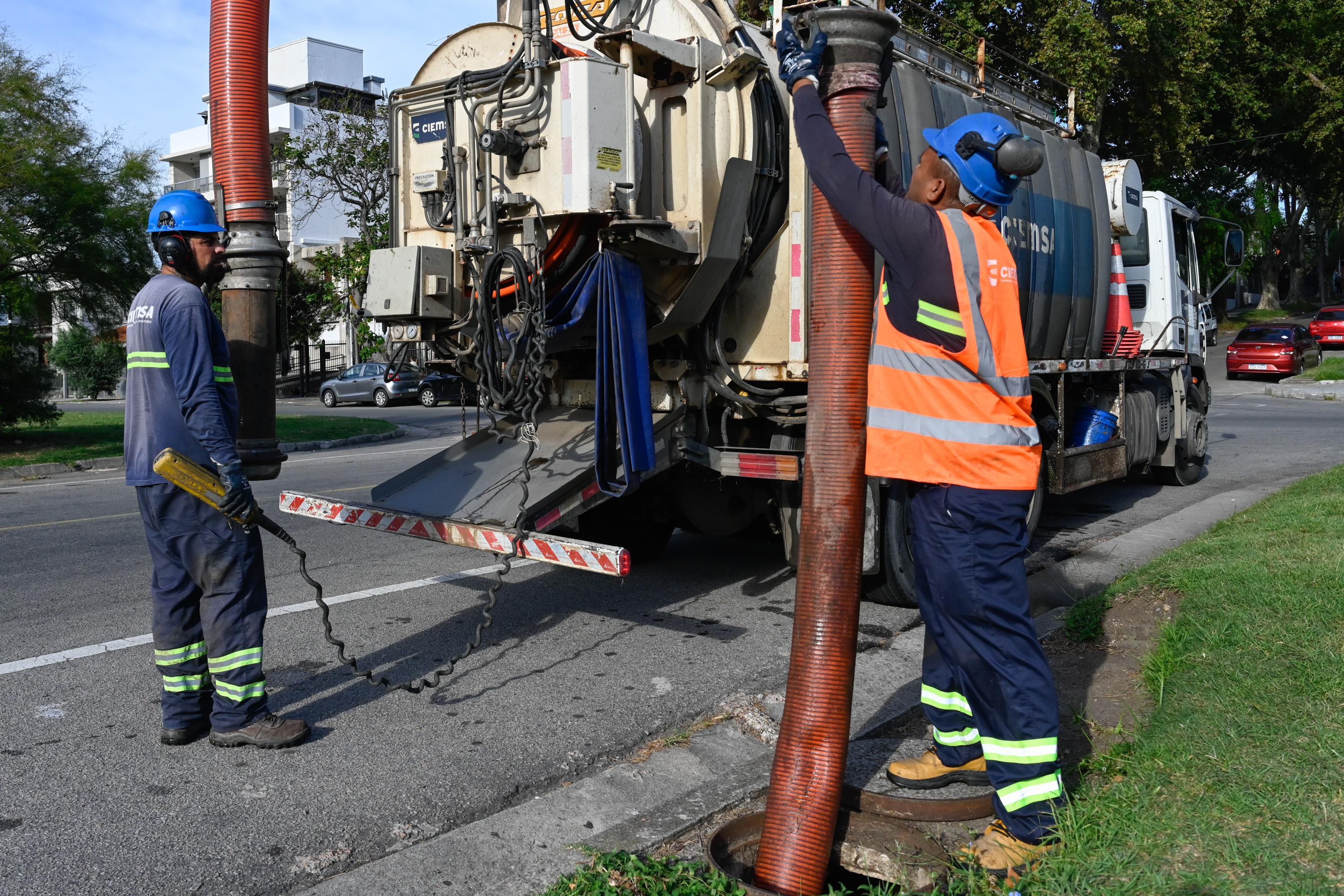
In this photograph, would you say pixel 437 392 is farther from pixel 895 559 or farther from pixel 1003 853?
pixel 1003 853

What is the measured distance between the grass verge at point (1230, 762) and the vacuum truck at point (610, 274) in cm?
177

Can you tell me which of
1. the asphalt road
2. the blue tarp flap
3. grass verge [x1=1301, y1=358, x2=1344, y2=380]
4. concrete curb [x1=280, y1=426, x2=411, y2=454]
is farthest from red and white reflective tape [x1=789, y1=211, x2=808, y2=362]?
grass verge [x1=1301, y1=358, x2=1344, y2=380]

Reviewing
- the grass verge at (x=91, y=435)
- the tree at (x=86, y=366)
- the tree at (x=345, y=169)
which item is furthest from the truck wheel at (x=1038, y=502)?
the tree at (x=86, y=366)

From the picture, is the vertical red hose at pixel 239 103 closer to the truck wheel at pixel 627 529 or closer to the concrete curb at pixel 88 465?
the truck wheel at pixel 627 529

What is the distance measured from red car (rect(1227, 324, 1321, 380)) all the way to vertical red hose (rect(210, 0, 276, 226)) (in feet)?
92.3

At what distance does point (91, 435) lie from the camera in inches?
685

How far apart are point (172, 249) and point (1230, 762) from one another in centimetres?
397

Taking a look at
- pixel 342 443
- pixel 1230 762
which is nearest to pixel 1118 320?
pixel 1230 762

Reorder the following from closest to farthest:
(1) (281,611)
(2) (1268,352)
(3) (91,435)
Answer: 1. (1) (281,611)
2. (3) (91,435)
3. (2) (1268,352)

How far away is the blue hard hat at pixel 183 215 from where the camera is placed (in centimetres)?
405

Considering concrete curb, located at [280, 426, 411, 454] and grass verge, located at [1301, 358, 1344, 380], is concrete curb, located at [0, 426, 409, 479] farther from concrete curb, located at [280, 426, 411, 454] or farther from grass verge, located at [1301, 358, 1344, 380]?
grass verge, located at [1301, 358, 1344, 380]

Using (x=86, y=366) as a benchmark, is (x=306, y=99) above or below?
above

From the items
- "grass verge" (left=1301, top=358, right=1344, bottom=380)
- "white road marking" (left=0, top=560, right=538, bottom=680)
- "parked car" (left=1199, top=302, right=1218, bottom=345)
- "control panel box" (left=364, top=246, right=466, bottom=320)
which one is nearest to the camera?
"white road marking" (left=0, top=560, right=538, bottom=680)

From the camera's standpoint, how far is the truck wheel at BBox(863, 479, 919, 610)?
5.97 meters
